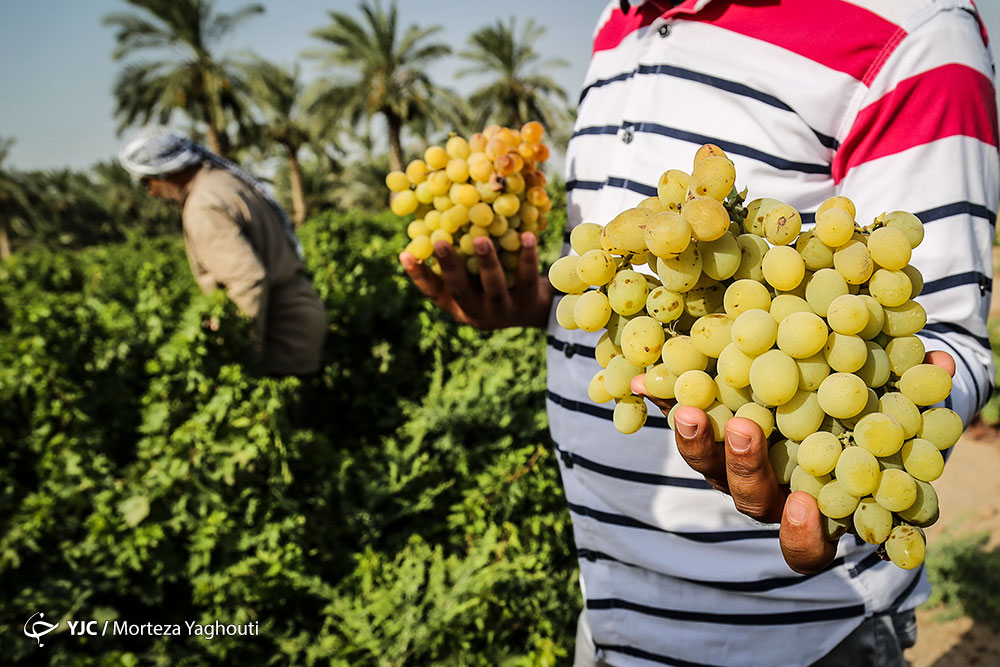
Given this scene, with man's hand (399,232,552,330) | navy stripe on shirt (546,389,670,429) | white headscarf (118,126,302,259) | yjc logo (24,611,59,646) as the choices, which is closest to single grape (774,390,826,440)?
navy stripe on shirt (546,389,670,429)

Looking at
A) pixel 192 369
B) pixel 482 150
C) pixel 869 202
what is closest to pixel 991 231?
pixel 869 202

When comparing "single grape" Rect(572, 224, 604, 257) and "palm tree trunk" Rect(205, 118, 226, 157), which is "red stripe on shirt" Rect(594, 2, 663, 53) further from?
"palm tree trunk" Rect(205, 118, 226, 157)

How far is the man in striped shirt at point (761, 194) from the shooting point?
3.42ft

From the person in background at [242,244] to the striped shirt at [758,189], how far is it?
2492 millimetres

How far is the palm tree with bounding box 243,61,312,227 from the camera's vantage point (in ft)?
65.8

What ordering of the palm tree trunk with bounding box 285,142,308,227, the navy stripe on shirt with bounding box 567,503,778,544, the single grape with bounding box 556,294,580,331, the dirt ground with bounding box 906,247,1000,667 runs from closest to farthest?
the single grape with bounding box 556,294,580,331 → the navy stripe on shirt with bounding box 567,503,778,544 → the dirt ground with bounding box 906,247,1000,667 → the palm tree trunk with bounding box 285,142,308,227

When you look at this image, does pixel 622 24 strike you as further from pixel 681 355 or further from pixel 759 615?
pixel 759 615

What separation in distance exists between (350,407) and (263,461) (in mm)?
1589

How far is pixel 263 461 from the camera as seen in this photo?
113 inches

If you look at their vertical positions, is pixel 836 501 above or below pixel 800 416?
below

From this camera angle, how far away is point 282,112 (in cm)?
2317

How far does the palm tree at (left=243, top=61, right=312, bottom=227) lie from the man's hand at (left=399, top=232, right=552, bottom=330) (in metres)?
21.0

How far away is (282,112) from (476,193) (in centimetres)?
2430

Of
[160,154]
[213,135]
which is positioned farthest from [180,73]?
[160,154]
